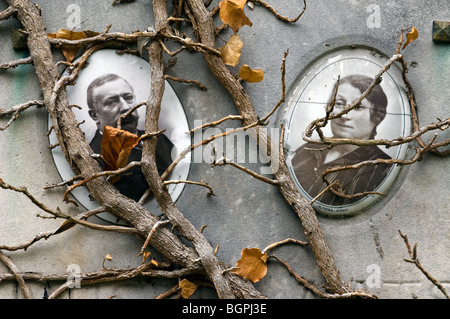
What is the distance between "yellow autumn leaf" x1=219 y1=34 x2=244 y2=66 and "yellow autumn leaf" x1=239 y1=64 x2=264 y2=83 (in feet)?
0.26

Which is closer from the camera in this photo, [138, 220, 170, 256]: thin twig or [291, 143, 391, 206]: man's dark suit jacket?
[138, 220, 170, 256]: thin twig

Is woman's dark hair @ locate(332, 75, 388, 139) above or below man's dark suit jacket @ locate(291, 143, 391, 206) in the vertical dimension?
above

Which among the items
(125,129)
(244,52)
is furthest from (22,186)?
(244,52)

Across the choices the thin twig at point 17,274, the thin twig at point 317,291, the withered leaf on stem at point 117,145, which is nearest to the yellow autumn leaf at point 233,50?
the withered leaf on stem at point 117,145

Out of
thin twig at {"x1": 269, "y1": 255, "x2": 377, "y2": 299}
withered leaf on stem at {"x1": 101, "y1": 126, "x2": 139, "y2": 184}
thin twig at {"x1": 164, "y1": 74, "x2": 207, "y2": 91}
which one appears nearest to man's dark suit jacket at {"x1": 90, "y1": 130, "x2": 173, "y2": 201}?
withered leaf on stem at {"x1": 101, "y1": 126, "x2": 139, "y2": 184}

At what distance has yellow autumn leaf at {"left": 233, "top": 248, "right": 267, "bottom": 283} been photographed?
3912 mm

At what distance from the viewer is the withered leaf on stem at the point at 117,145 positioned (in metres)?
3.86

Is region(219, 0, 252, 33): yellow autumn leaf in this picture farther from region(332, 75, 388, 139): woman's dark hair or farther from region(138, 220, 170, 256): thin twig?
region(138, 220, 170, 256): thin twig

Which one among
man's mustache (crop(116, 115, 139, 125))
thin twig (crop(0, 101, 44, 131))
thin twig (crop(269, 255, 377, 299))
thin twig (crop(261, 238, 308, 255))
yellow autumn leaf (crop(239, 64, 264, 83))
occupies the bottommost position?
thin twig (crop(269, 255, 377, 299))

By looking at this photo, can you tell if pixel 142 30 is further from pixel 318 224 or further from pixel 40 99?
pixel 318 224

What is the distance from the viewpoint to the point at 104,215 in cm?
401

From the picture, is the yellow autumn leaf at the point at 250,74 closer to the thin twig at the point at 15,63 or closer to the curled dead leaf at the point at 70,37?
the curled dead leaf at the point at 70,37

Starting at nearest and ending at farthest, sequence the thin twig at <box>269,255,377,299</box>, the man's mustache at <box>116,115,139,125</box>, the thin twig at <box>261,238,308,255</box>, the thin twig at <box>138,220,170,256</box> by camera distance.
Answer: the thin twig at <box>138,220,170,256</box> → the thin twig at <box>269,255,377,299</box> → the thin twig at <box>261,238,308,255</box> → the man's mustache at <box>116,115,139,125</box>

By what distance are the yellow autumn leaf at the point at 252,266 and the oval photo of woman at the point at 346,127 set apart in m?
0.52
